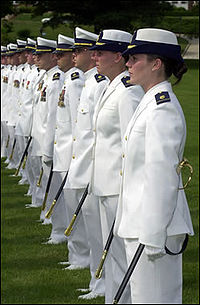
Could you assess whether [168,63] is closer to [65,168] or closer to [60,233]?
[65,168]

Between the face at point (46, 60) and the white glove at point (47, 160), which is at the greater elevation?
the face at point (46, 60)

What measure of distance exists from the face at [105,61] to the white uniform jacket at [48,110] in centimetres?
322

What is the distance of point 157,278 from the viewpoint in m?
5.53

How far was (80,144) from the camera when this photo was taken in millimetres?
8414

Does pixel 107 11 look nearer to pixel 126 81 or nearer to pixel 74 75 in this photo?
pixel 74 75

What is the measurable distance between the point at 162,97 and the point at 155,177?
48cm

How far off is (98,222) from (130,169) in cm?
264

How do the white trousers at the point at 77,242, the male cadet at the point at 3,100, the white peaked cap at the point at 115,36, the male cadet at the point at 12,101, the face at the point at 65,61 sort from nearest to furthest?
1. the white peaked cap at the point at 115,36
2. the white trousers at the point at 77,242
3. the face at the point at 65,61
4. the male cadet at the point at 12,101
5. the male cadet at the point at 3,100

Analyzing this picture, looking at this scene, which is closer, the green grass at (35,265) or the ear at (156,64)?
the ear at (156,64)

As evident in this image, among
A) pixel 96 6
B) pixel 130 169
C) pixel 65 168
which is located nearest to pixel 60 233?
pixel 65 168

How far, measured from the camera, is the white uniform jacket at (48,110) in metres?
10.6

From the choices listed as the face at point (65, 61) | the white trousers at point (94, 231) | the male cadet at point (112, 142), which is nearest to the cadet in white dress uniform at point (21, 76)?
the face at point (65, 61)

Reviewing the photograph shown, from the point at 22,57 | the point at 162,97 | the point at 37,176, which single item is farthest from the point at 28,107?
the point at 162,97

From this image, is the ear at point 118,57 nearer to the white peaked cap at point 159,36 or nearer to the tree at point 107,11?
the white peaked cap at point 159,36
